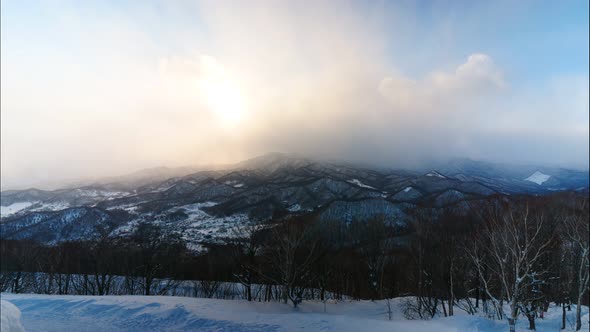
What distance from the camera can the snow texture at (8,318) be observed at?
9.77m

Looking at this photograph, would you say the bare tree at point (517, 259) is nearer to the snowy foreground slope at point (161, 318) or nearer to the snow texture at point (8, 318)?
the snowy foreground slope at point (161, 318)

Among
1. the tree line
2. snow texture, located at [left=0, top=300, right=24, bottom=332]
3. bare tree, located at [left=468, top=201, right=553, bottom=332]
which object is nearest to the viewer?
snow texture, located at [left=0, top=300, right=24, bottom=332]

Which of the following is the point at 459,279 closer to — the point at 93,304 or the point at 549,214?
the point at 549,214

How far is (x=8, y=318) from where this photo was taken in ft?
33.1

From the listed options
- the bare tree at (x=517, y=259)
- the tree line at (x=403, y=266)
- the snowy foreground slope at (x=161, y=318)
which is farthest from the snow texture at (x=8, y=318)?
the bare tree at (x=517, y=259)

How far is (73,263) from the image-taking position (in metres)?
63.9

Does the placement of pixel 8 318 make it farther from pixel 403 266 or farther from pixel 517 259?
pixel 403 266

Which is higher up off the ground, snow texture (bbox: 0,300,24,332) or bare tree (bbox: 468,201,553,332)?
snow texture (bbox: 0,300,24,332)

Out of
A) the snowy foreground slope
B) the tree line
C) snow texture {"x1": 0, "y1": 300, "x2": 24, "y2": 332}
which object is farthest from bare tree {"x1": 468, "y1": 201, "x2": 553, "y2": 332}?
snow texture {"x1": 0, "y1": 300, "x2": 24, "y2": 332}

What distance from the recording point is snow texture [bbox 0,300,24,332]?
32.1 feet

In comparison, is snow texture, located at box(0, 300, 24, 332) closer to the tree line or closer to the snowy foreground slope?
the snowy foreground slope

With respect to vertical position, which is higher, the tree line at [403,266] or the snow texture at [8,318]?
the snow texture at [8,318]

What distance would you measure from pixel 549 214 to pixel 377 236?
26478 mm

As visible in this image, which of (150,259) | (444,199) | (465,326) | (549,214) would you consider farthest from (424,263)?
(444,199)
